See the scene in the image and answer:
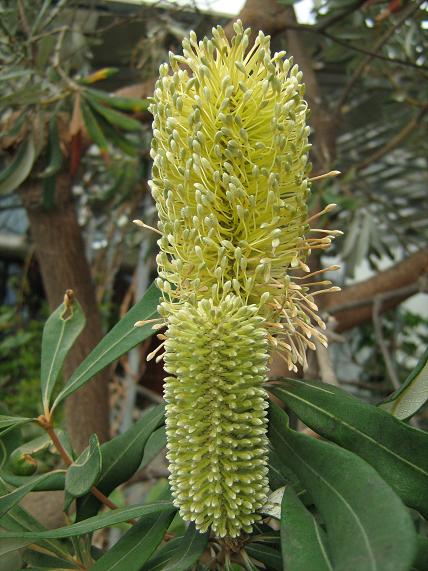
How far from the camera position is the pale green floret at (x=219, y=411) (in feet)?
2.16

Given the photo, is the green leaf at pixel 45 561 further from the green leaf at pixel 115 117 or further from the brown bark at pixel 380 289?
the brown bark at pixel 380 289

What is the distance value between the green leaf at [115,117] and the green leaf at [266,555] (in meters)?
1.16

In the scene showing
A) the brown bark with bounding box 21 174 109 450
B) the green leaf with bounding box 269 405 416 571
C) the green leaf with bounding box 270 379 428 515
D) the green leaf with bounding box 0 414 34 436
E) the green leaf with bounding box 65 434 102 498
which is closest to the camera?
the green leaf with bounding box 269 405 416 571

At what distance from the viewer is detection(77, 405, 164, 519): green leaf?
2.72 feet

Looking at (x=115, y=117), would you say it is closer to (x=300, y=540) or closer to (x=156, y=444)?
(x=156, y=444)


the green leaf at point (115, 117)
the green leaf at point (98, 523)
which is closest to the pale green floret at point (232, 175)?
the green leaf at point (98, 523)

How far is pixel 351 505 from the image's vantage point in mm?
564

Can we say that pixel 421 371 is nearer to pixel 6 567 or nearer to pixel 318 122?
pixel 6 567

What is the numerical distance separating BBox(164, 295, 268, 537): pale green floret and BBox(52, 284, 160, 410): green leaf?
15 centimetres

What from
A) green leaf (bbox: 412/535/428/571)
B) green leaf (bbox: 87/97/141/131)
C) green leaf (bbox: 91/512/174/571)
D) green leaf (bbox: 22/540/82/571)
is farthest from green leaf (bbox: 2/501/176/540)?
green leaf (bbox: 87/97/141/131)

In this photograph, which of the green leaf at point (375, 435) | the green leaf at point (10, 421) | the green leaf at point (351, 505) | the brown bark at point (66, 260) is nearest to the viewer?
the green leaf at point (351, 505)

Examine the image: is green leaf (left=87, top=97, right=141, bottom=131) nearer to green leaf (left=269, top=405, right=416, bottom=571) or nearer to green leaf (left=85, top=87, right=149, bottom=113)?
green leaf (left=85, top=87, right=149, bottom=113)

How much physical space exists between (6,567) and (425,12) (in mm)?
2022

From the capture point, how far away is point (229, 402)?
657 millimetres
